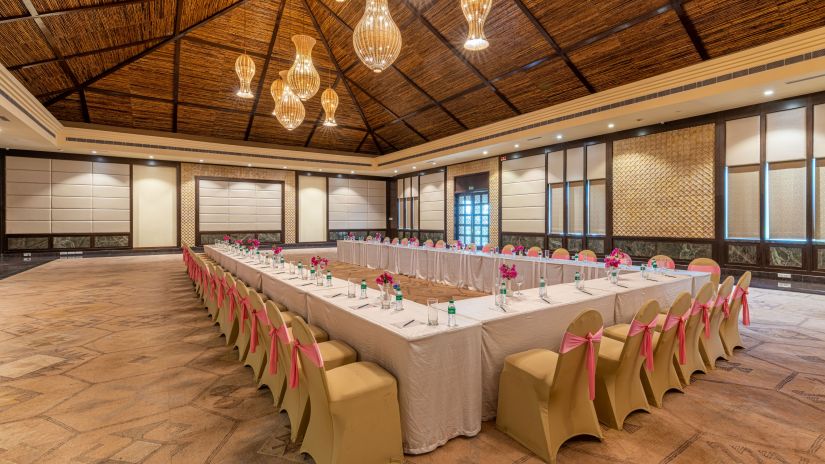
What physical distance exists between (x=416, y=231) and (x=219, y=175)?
8.45m

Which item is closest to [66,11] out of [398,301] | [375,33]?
[375,33]

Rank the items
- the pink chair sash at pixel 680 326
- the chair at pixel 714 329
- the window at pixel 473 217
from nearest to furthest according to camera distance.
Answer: the pink chair sash at pixel 680 326
the chair at pixel 714 329
the window at pixel 473 217

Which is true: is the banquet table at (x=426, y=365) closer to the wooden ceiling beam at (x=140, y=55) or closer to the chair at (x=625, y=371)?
the chair at (x=625, y=371)

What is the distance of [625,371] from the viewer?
2656 millimetres

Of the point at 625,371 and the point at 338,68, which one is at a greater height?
the point at 338,68

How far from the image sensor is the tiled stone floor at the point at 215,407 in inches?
91.8

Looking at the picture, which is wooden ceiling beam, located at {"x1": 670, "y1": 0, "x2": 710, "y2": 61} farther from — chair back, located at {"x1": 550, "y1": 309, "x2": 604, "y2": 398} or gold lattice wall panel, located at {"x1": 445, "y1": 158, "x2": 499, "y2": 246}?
gold lattice wall panel, located at {"x1": 445, "y1": 158, "x2": 499, "y2": 246}

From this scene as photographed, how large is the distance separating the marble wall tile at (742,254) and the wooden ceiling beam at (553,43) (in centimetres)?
447

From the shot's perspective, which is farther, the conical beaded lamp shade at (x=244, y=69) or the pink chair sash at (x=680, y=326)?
the conical beaded lamp shade at (x=244, y=69)

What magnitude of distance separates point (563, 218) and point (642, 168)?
249 cm

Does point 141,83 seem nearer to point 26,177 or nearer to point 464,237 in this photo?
point 26,177

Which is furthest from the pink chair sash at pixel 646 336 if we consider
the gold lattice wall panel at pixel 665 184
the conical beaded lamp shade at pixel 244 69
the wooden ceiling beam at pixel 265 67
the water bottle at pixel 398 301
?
the wooden ceiling beam at pixel 265 67

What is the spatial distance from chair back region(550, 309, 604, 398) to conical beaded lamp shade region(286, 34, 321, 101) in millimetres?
4851

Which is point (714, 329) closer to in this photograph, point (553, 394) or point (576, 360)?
point (576, 360)
